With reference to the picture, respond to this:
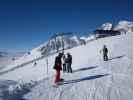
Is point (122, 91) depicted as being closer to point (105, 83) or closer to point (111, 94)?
point (111, 94)

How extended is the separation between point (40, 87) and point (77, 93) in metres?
2.87

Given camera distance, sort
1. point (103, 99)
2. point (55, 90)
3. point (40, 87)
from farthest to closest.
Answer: point (40, 87)
point (55, 90)
point (103, 99)

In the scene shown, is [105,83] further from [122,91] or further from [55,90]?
[55,90]

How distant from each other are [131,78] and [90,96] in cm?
506

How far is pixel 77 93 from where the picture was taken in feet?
38.5

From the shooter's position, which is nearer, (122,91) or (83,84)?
(122,91)

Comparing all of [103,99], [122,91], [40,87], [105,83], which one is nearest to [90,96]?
[103,99]

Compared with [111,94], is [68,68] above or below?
above

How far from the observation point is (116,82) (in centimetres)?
1402

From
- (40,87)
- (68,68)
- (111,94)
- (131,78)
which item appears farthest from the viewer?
(68,68)

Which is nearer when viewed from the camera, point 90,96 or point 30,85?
point 90,96

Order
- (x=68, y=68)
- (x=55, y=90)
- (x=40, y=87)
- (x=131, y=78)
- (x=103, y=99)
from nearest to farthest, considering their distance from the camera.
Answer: (x=103, y=99), (x=55, y=90), (x=40, y=87), (x=131, y=78), (x=68, y=68)

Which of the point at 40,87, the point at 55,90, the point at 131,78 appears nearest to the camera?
the point at 55,90

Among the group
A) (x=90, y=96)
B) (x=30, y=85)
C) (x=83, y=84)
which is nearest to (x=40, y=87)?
(x=30, y=85)
